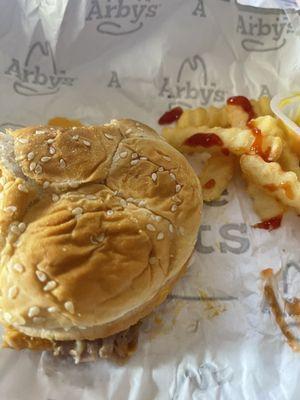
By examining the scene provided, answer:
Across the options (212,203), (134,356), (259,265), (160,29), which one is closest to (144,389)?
(134,356)

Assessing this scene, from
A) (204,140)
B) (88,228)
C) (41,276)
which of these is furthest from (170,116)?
(41,276)

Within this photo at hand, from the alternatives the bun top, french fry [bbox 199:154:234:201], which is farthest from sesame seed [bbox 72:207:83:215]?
french fry [bbox 199:154:234:201]

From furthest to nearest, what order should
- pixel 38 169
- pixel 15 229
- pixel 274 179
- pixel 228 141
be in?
pixel 228 141, pixel 274 179, pixel 38 169, pixel 15 229

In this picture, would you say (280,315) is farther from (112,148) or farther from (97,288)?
(112,148)

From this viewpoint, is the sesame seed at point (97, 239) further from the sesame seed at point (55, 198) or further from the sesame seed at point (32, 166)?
the sesame seed at point (32, 166)

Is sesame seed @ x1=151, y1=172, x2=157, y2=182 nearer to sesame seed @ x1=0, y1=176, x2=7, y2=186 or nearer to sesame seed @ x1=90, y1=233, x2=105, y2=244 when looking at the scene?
sesame seed @ x1=90, y1=233, x2=105, y2=244

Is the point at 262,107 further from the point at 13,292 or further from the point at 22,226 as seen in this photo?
the point at 13,292
